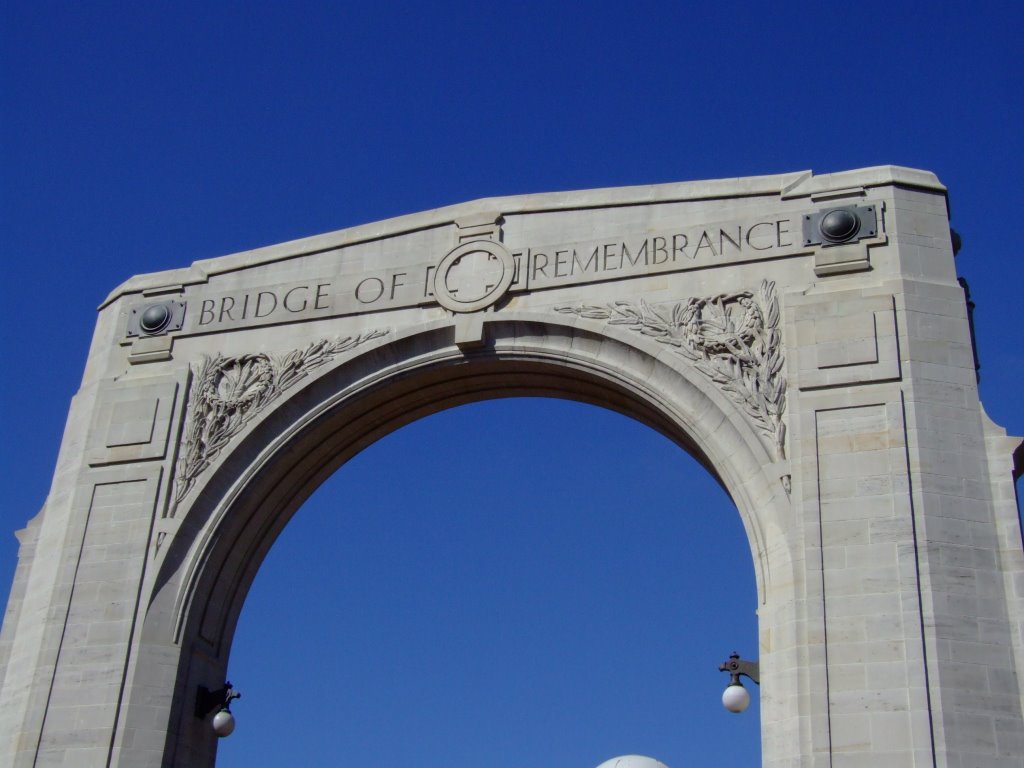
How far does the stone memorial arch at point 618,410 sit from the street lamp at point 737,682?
1.09ft

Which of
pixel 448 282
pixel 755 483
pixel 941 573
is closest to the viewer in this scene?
pixel 941 573

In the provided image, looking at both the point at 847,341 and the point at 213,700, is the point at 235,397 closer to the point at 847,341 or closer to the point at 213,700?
the point at 213,700

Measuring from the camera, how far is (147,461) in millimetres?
19188

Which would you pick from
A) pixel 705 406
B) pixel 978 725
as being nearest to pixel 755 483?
pixel 705 406

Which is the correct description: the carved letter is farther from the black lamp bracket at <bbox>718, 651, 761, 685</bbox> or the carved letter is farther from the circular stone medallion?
the black lamp bracket at <bbox>718, 651, 761, 685</bbox>

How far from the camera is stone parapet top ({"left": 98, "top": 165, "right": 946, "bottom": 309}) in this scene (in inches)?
701

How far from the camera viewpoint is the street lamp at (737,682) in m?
15.8

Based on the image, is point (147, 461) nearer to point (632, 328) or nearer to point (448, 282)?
point (448, 282)

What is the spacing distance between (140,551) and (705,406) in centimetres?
687

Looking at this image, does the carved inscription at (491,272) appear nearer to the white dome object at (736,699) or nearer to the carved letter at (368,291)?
the carved letter at (368,291)

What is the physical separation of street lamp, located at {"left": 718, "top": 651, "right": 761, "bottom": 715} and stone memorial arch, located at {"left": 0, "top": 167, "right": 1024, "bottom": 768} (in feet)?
1.09

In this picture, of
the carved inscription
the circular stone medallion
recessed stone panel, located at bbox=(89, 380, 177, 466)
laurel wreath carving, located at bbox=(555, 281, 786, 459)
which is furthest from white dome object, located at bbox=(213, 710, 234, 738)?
laurel wreath carving, located at bbox=(555, 281, 786, 459)

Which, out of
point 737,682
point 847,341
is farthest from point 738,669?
point 847,341

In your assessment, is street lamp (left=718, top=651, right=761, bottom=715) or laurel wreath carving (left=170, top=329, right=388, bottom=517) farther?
laurel wreath carving (left=170, top=329, right=388, bottom=517)
